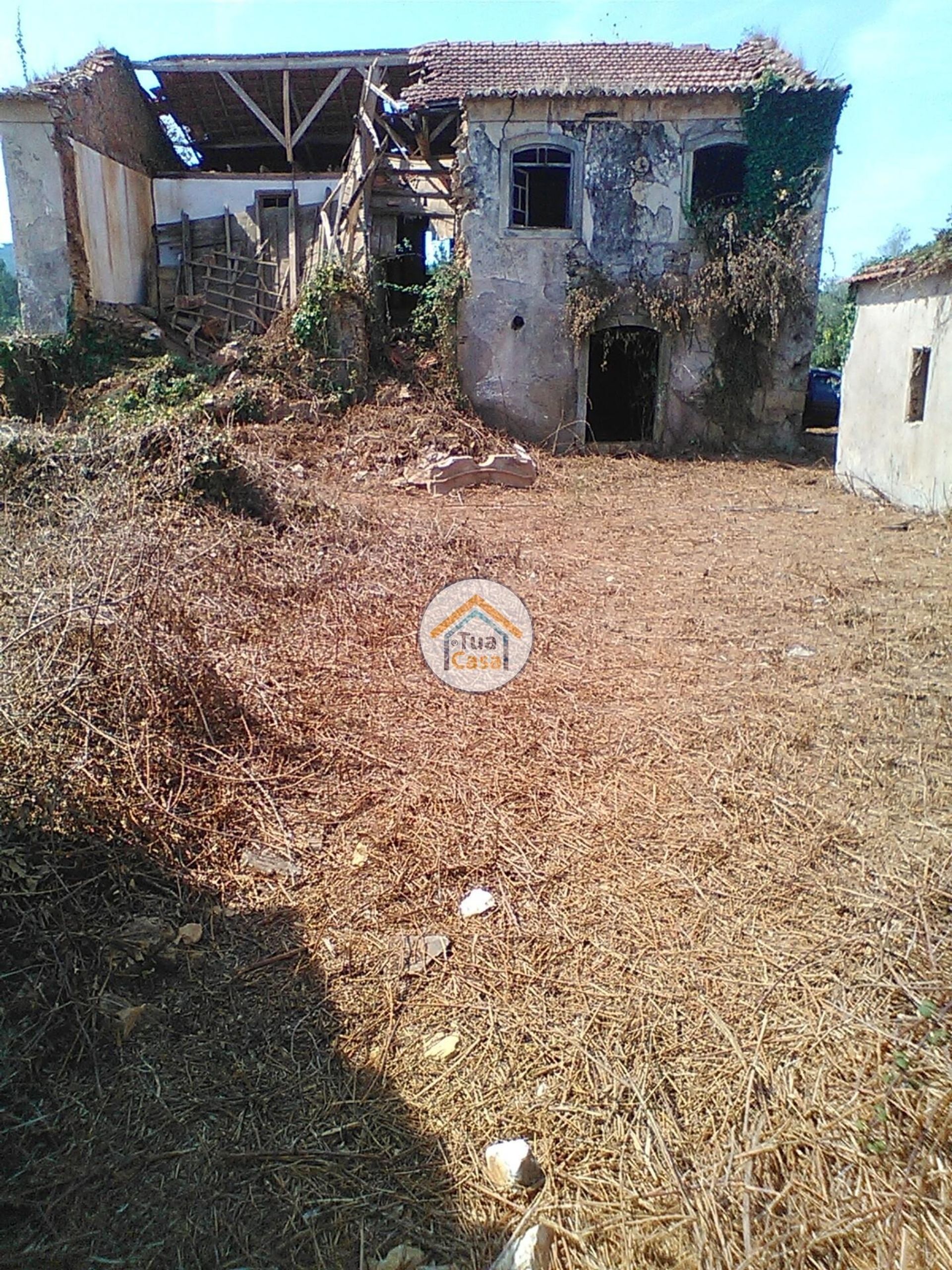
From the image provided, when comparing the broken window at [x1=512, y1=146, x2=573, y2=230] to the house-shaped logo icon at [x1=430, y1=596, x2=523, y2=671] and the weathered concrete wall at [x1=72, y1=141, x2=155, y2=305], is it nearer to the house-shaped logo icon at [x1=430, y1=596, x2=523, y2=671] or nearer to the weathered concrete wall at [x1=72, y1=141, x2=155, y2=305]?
the weathered concrete wall at [x1=72, y1=141, x2=155, y2=305]

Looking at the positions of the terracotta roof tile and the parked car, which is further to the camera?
the parked car

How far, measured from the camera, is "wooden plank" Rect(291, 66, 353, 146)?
1513 cm

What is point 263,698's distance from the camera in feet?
13.9

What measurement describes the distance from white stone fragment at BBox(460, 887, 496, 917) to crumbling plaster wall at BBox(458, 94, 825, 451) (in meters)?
11.3

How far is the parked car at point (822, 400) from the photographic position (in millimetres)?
Answer: 16438

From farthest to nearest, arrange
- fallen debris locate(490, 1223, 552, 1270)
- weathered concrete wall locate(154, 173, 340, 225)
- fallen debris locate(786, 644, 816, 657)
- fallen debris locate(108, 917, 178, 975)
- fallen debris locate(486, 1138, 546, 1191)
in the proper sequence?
weathered concrete wall locate(154, 173, 340, 225) < fallen debris locate(786, 644, 816, 657) < fallen debris locate(108, 917, 178, 975) < fallen debris locate(486, 1138, 546, 1191) < fallen debris locate(490, 1223, 552, 1270)

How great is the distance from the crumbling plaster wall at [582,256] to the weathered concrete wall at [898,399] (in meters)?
2.63

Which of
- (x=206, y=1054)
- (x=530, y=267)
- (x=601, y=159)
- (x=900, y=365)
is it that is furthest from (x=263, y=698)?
(x=601, y=159)

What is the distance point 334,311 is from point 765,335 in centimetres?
685

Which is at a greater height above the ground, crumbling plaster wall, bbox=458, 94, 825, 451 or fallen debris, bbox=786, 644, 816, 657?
crumbling plaster wall, bbox=458, 94, 825, 451

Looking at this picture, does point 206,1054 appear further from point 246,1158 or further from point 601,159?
point 601,159

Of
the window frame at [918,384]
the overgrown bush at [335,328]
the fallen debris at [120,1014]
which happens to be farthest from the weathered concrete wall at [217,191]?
the fallen debris at [120,1014]

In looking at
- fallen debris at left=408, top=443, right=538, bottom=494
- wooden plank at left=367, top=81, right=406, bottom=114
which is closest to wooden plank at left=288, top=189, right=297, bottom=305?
wooden plank at left=367, top=81, right=406, bottom=114

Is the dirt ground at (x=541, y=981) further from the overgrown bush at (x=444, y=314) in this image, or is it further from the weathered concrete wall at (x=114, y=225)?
the weathered concrete wall at (x=114, y=225)
